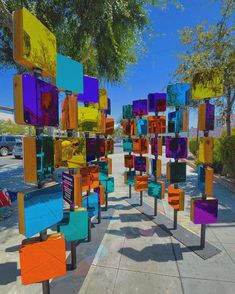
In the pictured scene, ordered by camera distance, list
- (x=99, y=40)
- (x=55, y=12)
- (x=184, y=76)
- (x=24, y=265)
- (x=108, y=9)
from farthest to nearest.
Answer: (x=184, y=76) → (x=99, y=40) → (x=55, y=12) → (x=108, y=9) → (x=24, y=265)

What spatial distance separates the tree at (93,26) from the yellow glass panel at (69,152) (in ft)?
11.8

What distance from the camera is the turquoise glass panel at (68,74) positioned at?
2428 mm

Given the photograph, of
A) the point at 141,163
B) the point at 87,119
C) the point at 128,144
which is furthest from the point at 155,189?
the point at 87,119

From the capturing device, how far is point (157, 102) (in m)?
4.18

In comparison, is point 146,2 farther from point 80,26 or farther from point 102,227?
point 102,227

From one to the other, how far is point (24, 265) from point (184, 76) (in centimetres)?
729

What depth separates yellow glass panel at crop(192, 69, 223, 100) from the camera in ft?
10.4

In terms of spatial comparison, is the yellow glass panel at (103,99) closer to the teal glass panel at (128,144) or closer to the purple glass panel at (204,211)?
the teal glass panel at (128,144)

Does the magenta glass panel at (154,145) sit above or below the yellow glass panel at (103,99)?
below

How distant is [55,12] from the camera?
5406 millimetres

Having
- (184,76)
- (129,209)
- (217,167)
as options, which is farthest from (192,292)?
(217,167)

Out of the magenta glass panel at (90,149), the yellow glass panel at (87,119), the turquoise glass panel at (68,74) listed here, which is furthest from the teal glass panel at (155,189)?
the turquoise glass panel at (68,74)

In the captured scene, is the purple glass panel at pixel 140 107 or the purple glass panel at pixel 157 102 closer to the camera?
the purple glass panel at pixel 157 102

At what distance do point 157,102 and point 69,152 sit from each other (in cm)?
229
